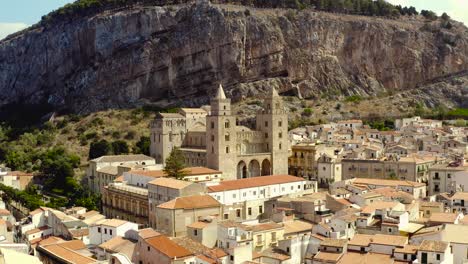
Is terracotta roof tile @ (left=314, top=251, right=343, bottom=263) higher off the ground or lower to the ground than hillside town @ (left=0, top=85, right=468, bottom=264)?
lower

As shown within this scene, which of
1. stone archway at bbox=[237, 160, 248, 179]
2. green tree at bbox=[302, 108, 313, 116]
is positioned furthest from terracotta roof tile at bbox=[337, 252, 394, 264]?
green tree at bbox=[302, 108, 313, 116]

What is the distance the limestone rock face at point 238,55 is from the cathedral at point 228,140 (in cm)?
2979

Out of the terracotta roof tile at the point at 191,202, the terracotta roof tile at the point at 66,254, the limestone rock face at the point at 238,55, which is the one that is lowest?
the terracotta roof tile at the point at 66,254

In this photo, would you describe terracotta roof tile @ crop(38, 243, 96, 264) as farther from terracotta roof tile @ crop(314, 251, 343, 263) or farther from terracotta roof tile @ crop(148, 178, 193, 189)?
terracotta roof tile @ crop(314, 251, 343, 263)

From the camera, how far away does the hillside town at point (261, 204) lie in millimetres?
31344

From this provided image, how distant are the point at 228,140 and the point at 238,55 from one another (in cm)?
4036

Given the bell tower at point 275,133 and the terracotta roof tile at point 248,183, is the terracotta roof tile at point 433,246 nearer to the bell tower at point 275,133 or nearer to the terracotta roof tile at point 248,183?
the terracotta roof tile at point 248,183

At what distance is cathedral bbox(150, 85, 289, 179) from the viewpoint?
5253 centimetres

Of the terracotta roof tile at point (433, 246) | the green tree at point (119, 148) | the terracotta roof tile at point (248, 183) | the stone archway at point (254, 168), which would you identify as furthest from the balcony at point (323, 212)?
the green tree at point (119, 148)

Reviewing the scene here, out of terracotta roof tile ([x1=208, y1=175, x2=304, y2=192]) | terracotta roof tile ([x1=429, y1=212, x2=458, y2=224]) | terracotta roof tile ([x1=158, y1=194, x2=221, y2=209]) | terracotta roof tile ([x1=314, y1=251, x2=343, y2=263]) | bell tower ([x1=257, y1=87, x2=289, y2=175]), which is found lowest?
terracotta roof tile ([x1=314, y1=251, x2=343, y2=263])

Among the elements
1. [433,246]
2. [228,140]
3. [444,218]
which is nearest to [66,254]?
[433,246]

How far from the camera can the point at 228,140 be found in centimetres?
5278

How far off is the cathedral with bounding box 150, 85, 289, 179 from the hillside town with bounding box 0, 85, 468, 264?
100 millimetres

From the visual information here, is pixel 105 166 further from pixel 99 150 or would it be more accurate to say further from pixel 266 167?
pixel 266 167
